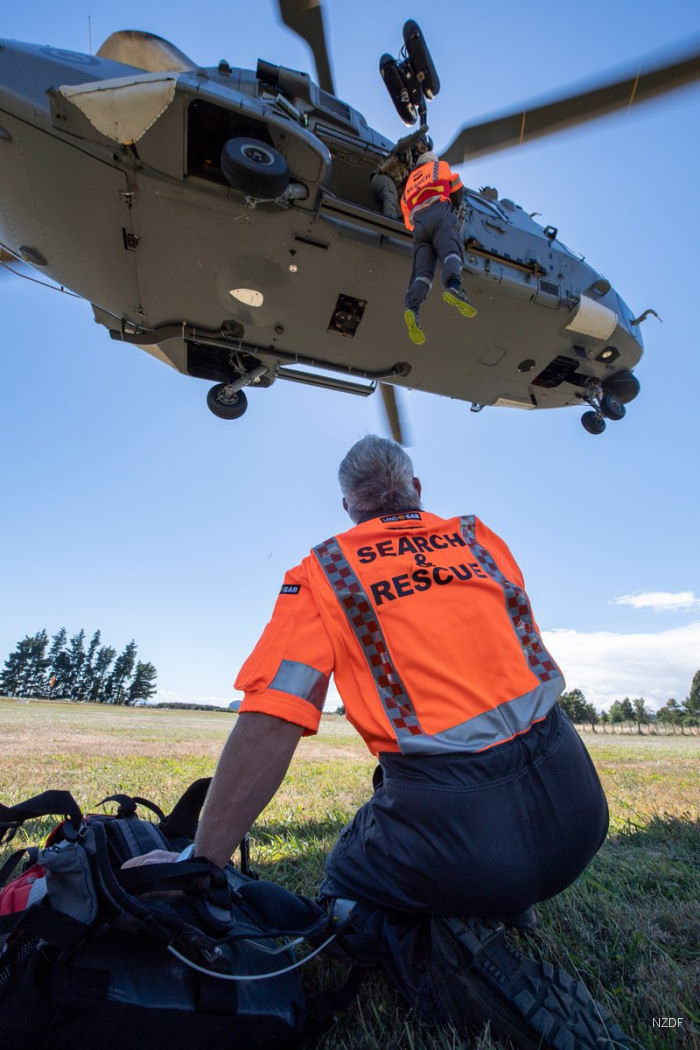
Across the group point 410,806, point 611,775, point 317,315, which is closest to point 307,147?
point 317,315

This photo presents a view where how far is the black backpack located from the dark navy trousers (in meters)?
0.28

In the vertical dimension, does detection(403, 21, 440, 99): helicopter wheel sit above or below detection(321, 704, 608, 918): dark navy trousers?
above

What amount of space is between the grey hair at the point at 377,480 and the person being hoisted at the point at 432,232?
10.9 ft

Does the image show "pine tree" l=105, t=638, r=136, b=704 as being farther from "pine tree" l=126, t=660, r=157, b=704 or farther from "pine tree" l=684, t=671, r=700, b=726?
"pine tree" l=684, t=671, r=700, b=726

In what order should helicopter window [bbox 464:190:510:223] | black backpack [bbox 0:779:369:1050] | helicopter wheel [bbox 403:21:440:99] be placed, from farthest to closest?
helicopter window [bbox 464:190:510:223], helicopter wheel [bbox 403:21:440:99], black backpack [bbox 0:779:369:1050]

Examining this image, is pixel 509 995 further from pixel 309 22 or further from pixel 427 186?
pixel 309 22

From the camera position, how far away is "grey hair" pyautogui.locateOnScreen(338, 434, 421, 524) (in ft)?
7.35

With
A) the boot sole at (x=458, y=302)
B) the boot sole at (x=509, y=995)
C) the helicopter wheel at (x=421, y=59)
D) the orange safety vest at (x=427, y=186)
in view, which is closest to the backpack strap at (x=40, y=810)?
the boot sole at (x=509, y=995)

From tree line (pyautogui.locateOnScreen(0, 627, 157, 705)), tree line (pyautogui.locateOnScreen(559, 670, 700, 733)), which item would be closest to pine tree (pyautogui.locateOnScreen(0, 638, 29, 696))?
tree line (pyautogui.locateOnScreen(0, 627, 157, 705))

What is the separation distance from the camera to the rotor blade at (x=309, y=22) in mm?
4848

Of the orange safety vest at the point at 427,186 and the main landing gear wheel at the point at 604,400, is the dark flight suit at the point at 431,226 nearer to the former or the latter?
the orange safety vest at the point at 427,186

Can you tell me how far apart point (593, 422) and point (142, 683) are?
274 feet

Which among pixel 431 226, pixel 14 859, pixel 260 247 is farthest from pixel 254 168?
pixel 14 859

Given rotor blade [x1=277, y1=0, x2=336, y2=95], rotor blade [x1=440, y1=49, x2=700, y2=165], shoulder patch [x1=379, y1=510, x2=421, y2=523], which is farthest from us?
rotor blade [x1=277, y1=0, x2=336, y2=95]
